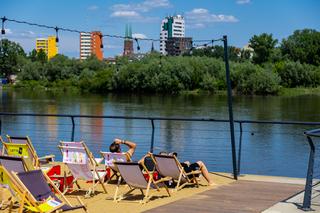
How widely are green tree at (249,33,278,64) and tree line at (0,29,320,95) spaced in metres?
0.45

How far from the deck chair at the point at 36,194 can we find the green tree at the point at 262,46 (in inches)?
4030

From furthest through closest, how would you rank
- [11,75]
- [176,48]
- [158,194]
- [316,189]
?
[11,75], [176,48], [158,194], [316,189]

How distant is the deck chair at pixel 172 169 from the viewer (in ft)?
28.9

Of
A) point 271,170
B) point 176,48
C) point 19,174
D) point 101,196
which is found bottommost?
point 271,170

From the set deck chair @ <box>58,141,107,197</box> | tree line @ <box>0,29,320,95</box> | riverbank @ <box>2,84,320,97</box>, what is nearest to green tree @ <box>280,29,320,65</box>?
tree line @ <box>0,29,320,95</box>

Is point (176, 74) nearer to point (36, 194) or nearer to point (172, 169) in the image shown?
point (172, 169)

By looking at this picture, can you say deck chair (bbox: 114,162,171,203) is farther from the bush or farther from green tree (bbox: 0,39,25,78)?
green tree (bbox: 0,39,25,78)

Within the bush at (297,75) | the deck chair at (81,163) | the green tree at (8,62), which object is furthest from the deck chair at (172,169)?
the green tree at (8,62)

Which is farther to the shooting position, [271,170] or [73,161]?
[271,170]

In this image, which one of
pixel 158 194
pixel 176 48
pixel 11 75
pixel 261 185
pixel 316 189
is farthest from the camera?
pixel 11 75

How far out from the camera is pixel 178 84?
7894 cm

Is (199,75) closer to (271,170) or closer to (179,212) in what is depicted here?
(271,170)

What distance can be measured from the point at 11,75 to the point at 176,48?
374 ft

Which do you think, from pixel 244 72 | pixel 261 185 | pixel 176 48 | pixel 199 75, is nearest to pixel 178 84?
pixel 199 75
